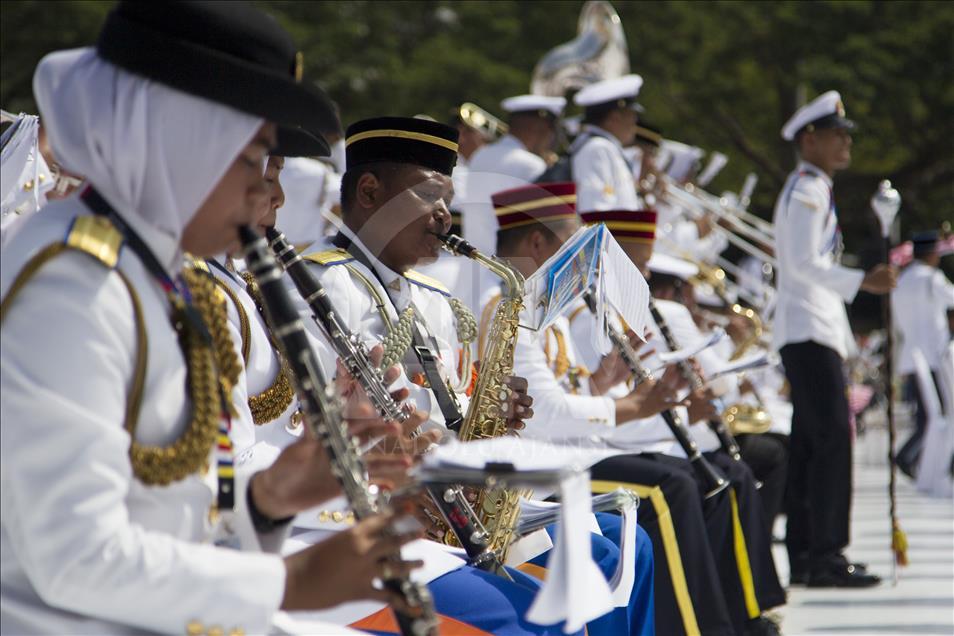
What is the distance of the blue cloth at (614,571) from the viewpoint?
3.63 m

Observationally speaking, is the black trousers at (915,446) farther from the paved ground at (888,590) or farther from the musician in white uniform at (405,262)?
the musician in white uniform at (405,262)

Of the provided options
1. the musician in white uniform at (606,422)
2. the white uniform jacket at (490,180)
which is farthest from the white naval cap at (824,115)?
the musician in white uniform at (606,422)

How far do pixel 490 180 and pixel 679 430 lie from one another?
6.44ft

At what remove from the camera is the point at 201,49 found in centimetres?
197

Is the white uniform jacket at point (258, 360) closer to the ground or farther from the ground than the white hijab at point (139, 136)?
closer to the ground

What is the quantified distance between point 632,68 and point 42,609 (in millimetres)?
21369

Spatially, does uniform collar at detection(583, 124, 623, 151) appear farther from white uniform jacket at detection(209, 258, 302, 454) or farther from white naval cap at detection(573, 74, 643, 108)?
white uniform jacket at detection(209, 258, 302, 454)

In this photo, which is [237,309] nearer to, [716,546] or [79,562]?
[79,562]

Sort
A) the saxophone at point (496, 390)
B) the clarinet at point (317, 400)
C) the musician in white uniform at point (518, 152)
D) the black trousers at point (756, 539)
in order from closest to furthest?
the clarinet at point (317, 400)
the saxophone at point (496, 390)
the black trousers at point (756, 539)
the musician in white uniform at point (518, 152)

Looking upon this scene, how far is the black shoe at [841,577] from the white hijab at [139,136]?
5.62 meters

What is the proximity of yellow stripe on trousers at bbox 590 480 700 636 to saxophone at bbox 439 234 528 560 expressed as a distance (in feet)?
3.23

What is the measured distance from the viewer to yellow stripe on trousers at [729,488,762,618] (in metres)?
5.31

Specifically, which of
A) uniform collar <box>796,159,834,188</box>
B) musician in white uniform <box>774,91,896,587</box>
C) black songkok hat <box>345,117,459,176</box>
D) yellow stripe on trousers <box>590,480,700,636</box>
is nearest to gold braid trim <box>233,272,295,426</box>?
black songkok hat <box>345,117,459,176</box>

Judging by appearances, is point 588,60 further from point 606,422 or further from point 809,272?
point 606,422
